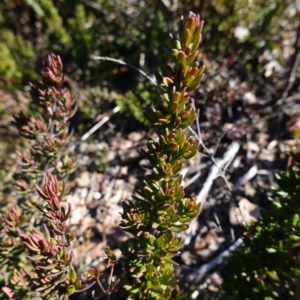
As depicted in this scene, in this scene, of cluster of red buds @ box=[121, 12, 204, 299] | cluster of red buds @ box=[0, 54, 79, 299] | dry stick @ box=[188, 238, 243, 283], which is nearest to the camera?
cluster of red buds @ box=[121, 12, 204, 299]

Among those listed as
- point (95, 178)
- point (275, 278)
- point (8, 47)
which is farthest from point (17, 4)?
point (275, 278)

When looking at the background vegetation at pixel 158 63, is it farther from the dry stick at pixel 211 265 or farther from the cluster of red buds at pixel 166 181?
the cluster of red buds at pixel 166 181

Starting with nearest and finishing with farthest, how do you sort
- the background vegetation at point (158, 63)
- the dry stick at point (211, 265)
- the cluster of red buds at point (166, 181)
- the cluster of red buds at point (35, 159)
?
the cluster of red buds at point (166, 181)
the cluster of red buds at point (35, 159)
the dry stick at point (211, 265)
the background vegetation at point (158, 63)

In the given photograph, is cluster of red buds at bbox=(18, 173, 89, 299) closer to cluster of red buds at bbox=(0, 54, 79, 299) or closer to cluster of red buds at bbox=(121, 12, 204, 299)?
cluster of red buds at bbox=(0, 54, 79, 299)

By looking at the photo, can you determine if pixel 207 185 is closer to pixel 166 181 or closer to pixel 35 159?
pixel 166 181

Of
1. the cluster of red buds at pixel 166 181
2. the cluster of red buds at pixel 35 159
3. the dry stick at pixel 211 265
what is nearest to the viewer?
the cluster of red buds at pixel 166 181

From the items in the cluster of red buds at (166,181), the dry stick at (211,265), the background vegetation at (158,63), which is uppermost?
the background vegetation at (158,63)

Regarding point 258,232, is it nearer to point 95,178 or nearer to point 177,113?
point 177,113

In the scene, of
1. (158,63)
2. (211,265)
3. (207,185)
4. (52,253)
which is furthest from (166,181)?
(158,63)

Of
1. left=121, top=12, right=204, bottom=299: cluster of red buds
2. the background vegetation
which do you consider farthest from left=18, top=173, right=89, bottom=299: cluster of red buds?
the background vegetation

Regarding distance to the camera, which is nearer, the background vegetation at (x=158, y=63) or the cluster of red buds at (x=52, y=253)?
the cluster of red buds at (x=52, y=253)

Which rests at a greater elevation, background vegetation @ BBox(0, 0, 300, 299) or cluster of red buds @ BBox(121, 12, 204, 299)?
background vegetation @ BBox(0, 0, 300, 299)

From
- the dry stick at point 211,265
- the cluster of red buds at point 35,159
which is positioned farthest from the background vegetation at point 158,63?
the cluster of red buds at point 35,159

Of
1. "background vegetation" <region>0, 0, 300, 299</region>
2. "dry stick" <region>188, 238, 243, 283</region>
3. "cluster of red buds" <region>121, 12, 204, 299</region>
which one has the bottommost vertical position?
"dry stick" <region>188, 238, 243, 283</region>
